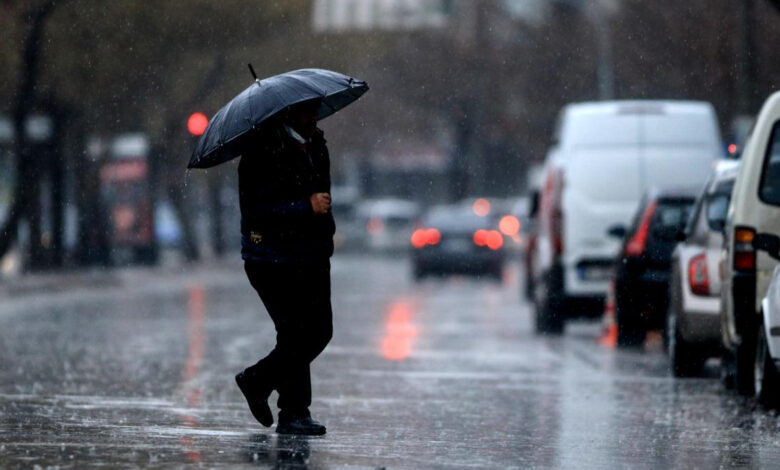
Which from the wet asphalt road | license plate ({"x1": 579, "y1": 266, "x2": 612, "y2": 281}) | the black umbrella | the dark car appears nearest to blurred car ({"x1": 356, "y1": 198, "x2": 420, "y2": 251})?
the wet asphalt road

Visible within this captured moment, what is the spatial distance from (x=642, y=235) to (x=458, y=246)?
21.0m

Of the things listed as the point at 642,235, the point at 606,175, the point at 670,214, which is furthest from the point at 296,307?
the point at 606,175

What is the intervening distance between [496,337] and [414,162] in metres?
65.7

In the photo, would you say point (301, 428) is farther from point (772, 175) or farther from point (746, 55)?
point (746, 55)

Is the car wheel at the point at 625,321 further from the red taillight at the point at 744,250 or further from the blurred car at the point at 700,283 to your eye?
the red taillight at the point at 744,250

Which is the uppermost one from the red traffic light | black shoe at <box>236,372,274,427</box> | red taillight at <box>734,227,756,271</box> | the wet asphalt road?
the red traffic light

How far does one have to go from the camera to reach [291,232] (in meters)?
9.02

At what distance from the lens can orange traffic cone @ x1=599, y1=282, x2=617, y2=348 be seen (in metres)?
19.1

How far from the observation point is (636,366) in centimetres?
1625

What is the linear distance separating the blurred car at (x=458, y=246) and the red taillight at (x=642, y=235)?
20128 mm

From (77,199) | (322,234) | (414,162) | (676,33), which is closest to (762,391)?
(322,234)

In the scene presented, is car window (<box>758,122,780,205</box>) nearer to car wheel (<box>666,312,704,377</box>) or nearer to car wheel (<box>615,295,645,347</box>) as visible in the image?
car wheel (<box>666,312,704,377</box>)

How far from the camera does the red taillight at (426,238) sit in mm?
38750

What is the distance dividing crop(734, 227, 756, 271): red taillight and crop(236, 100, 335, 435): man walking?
4156mm
